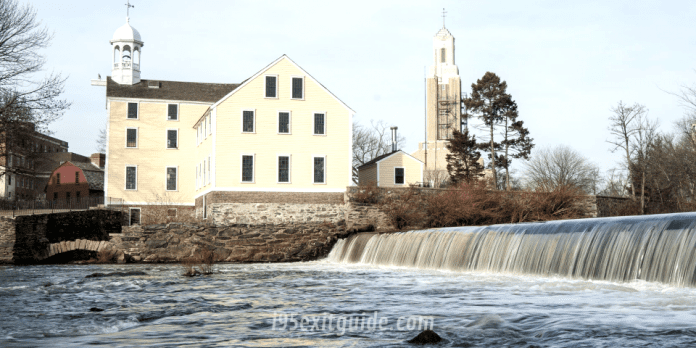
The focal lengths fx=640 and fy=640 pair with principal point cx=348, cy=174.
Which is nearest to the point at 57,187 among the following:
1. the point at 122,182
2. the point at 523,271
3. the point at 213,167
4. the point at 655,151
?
the point at 122,182

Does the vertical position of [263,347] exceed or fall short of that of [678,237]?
it falls short

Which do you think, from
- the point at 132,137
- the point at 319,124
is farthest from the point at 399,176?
the point at 132,137

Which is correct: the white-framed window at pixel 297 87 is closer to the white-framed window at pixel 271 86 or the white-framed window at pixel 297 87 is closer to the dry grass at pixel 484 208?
the white-framed window at pixel 271 86

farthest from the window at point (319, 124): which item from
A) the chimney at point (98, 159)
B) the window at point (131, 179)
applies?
the chimney at point (98, 159)

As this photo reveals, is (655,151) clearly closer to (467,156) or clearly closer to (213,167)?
(467,156)

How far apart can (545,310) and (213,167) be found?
27.2 metres

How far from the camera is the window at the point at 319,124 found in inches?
1401

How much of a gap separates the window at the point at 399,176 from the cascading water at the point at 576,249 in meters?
18.6

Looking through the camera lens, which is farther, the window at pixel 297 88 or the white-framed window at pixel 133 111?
the white-framed window at pixel 133 111

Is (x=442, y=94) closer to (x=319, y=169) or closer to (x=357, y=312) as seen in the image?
(x=319, y=169)

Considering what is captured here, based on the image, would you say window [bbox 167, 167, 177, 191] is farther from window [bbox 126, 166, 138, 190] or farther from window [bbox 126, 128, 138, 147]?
window [bbox 126, 128, 138, 147]

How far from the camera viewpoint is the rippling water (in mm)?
7035

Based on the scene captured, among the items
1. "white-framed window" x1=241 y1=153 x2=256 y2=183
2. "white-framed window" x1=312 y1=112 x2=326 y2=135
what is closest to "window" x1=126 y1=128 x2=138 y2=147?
"white-framed window" x1=241 y1=153 x2=256 y2=183

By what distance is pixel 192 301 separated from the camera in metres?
11.2
